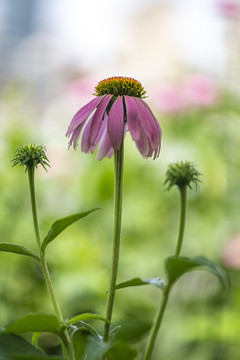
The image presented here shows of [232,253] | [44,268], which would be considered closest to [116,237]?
[44,268]

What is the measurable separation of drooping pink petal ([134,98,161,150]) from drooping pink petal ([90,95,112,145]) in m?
0.02

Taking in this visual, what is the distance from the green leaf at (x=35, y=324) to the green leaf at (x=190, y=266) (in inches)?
2.5

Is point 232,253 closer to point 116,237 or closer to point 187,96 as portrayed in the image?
point 187,96

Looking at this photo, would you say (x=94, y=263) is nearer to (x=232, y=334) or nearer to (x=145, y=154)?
(x=232, y=334)

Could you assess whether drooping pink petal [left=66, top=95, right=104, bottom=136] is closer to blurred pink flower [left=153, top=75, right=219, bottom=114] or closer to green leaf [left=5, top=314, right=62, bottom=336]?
green leaf [left=5, top=314, right=62, bottom=336]

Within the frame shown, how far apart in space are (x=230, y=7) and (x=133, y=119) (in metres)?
1.01

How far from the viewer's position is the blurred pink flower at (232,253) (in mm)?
993

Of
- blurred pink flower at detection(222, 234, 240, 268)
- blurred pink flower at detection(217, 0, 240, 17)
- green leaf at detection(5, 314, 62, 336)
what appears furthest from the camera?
blurred pink flower at detection(217, 0, 240, 17)

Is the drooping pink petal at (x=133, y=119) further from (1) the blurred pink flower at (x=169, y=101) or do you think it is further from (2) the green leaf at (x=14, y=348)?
(1) the blurred pink flower at (x=169, y=101)

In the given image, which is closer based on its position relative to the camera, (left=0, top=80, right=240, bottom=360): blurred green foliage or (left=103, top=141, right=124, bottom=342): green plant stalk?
(left=103, top=141, right=124, bottom=342): green plant stalk

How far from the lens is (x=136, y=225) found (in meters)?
1.23

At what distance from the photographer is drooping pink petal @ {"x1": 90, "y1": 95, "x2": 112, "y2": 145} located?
10.8 inches

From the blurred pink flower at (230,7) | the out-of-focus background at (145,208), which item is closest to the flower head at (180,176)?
the out-of-focus background at (145,208)

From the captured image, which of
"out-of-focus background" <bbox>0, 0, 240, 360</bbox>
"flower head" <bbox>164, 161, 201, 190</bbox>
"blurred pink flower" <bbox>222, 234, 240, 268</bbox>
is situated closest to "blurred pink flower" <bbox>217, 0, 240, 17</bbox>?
"out-of-focus background" <bbox>0, 0, 240, 360</bbox>
